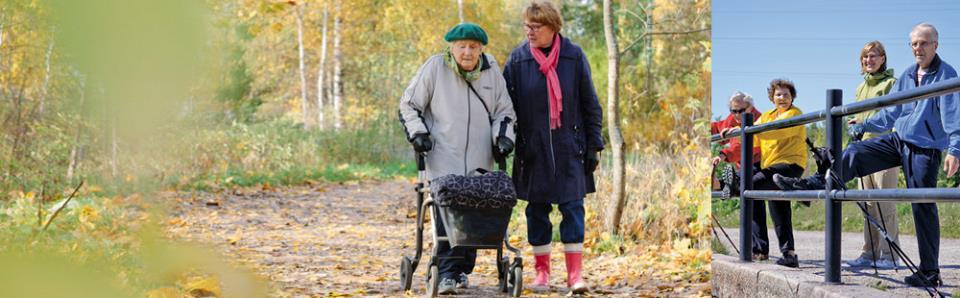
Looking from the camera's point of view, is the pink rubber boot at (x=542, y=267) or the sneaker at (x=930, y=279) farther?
the pink rubber boot at (x=542, y=267)

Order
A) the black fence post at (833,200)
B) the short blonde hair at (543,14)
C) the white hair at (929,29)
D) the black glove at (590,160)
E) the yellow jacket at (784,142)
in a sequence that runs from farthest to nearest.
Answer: the black glove at (590,160) < the short blonde hair at (543,14) < the yellow jacket at (784,142) < the black fence post at (833,200) < the white hair at (929,29)

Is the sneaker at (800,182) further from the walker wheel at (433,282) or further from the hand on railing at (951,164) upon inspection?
the walker wheel at (433,282)

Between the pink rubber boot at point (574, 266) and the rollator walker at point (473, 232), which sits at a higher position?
the rollator walker at point (473, 232)

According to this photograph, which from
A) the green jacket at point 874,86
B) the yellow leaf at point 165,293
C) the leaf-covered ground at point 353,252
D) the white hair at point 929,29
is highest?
the white hair at point 929,29

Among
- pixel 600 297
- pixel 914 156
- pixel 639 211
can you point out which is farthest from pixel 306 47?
pixel 914 156

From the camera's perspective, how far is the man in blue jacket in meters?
1.63

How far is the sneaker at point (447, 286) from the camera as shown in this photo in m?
2.85

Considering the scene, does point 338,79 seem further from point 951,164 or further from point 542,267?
point 951,164

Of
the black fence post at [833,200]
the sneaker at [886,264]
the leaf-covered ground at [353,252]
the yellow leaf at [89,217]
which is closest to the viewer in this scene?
the yellow leaf at [89,217]

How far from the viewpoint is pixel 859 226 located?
224 cm

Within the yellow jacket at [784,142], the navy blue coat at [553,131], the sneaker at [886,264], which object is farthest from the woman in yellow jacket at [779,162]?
the navy blue coat at [553,131]

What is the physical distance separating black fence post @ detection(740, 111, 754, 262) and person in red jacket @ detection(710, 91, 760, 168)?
0.07 ft

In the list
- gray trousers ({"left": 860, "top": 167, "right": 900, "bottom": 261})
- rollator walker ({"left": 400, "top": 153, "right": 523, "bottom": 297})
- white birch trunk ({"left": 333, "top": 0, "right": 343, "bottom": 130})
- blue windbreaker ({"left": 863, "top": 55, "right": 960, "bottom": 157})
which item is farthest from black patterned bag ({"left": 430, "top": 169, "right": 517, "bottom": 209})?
white birch trunk ({"left": 333, "top": 0, "right": 343, "bottom": 130})

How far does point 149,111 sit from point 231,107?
0.21 feet
